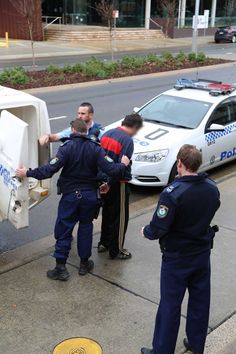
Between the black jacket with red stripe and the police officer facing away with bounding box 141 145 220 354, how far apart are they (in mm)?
1598

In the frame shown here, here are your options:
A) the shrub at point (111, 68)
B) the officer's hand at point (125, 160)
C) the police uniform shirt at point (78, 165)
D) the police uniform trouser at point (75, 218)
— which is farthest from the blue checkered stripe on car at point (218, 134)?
the shrub at point (111, 68)

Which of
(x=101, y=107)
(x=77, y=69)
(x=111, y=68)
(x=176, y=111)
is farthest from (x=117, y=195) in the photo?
(x=111, y=68)

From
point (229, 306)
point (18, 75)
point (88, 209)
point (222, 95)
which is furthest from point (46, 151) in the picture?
point (18, 75)

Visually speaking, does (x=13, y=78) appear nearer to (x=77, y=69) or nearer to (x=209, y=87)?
(x=77, y=69)

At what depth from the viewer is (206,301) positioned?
3.89 metres

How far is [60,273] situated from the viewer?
5121 mm

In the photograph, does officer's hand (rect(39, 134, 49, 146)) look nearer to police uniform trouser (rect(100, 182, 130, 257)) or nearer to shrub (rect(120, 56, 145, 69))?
police uniform trouser (rect(100, 182, 130, 257))

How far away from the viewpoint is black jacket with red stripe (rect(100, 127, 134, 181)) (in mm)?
5262

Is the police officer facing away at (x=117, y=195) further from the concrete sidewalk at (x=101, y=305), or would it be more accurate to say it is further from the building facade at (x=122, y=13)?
the building facade at (x=122, y=13)

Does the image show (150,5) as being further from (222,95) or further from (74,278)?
(74,278)

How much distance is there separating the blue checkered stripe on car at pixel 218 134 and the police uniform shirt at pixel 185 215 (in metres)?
5.26

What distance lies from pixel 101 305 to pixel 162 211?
1571 millimetres

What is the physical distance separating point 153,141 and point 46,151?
9.84 ft

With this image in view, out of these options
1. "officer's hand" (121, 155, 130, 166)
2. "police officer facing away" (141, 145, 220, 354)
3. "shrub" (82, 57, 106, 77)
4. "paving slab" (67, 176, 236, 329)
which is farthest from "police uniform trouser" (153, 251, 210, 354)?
"shrub" (82, 57, 106, 77)
